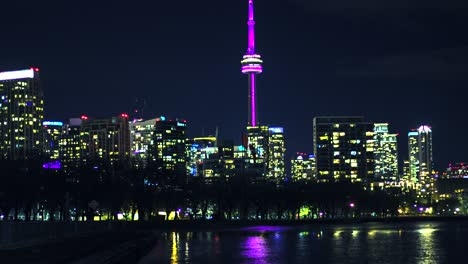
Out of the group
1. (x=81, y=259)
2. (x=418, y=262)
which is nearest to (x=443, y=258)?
(x=418, y=262)

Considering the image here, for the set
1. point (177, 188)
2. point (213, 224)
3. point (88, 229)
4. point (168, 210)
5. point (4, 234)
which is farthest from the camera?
point (177, 188)

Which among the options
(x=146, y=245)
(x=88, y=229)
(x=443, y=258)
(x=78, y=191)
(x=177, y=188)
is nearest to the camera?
(x=443, y=258)

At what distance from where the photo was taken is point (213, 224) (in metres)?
154

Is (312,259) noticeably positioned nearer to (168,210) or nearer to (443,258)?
(443,258)

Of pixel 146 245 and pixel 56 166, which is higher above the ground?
pixel 56 166

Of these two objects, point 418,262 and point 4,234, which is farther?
point 4,234

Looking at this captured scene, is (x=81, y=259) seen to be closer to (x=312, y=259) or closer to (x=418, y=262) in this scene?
(x=312, y=259)

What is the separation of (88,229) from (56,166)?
1355 inches

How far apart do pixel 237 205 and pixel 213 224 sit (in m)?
44.8

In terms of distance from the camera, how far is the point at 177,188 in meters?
183

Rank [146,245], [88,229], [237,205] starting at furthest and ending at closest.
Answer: [237,205] < [88,229] < [146,245]

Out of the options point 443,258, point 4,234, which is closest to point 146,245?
point 4,234

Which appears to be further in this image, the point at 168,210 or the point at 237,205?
the point at 237,205

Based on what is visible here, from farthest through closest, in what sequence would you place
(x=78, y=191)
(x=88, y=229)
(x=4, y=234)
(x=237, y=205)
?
(x=237, y=205)
(x=78, y=191)
(x=88, y=229)
(x=4, y=234)
